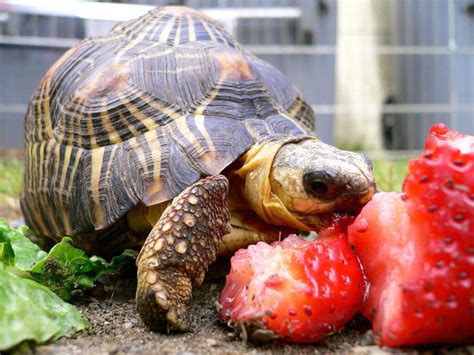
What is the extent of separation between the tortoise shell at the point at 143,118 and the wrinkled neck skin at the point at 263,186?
50 millimetres

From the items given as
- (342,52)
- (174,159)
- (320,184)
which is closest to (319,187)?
(320,184)

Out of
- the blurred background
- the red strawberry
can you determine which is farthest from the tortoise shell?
the blurred background

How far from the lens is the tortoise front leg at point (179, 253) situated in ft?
4.54

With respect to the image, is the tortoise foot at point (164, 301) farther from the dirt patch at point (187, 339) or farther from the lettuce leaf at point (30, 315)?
the lettuce leaf at point (30, 315)

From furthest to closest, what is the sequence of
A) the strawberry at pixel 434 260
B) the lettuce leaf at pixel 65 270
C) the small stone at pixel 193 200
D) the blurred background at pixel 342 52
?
the blurred background at pixel 342 52 < the lettuce leaf at pixel 65 270 < the small stone at pixel 193 200 < the strawberry at pixel 434 260

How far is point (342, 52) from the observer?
6918 millimetres

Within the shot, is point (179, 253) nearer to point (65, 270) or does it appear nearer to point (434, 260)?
point (65, 270)

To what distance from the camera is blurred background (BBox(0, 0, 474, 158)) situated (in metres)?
5.85

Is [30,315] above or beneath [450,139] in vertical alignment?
beneath

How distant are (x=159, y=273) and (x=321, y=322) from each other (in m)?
0.42

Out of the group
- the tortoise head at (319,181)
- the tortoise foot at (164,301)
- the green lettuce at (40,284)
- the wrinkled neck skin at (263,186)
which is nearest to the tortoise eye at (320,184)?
the tortoise head at (319,181)

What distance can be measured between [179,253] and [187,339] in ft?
0.71

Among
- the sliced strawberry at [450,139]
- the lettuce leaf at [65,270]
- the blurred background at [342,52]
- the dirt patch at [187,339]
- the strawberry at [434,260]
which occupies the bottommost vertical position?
the dirt patch at [187,339]

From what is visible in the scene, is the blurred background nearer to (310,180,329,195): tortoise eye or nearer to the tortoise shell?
the tortoise shell
